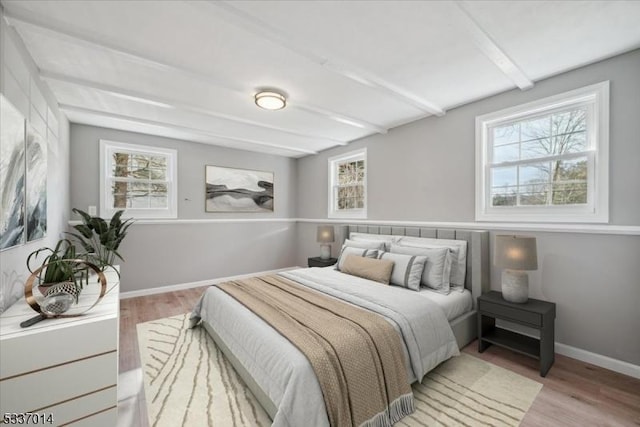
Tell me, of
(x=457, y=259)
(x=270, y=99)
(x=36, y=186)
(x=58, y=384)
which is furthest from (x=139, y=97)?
(x=457, y=259)

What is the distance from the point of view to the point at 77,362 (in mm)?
1439

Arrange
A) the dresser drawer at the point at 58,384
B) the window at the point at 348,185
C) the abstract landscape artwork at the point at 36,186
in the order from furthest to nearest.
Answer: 1. the window at the point at 348,185
2. the abstract landscape artwork at the point at 36,186
3. the dresser drawer at the point at 58,384

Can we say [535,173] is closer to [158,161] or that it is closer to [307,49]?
[307,49]

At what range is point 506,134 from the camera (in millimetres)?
2893

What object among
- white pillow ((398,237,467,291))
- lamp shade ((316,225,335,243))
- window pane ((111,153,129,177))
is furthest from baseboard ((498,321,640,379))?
window pane ((111,153,129,177))

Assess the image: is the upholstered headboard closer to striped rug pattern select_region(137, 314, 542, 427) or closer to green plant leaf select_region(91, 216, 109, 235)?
striped rug pattern select_region(137, 314, 542, 427)

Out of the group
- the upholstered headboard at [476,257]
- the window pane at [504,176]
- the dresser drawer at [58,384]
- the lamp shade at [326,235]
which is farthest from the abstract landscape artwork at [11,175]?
the window pane at [504,176]

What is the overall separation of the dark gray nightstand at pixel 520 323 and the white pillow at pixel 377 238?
46.0 inches

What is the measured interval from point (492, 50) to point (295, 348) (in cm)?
257

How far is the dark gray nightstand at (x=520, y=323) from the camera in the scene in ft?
7.08

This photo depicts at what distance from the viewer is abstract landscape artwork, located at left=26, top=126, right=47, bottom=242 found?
1.93m

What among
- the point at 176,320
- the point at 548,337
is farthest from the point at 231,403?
the point at 548,337

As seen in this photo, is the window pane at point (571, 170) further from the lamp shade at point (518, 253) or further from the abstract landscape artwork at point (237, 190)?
the abstract landscape artwork at point (237, 190)

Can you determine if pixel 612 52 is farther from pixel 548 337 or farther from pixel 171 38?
pixel 171 38
